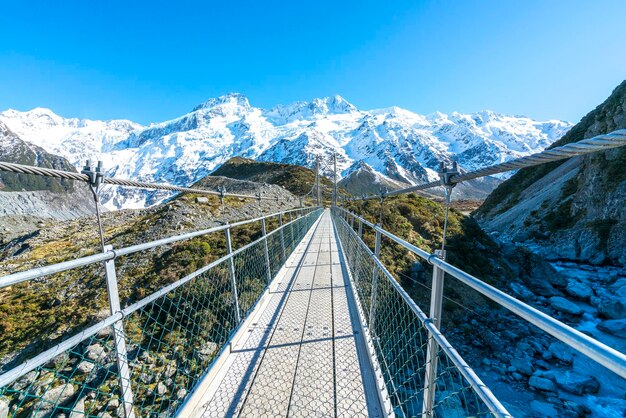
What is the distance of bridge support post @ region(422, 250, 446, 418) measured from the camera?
62.4 inches

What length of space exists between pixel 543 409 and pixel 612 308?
717 cm

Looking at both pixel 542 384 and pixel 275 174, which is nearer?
pixel 542 384

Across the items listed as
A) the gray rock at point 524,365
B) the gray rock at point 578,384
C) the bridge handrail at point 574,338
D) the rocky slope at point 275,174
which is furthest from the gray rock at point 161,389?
the rocky slope at point 275,174

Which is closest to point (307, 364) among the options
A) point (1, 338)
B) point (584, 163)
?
point (1, 338)

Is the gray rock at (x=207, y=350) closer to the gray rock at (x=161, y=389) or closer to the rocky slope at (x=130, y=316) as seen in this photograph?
the rocky slope at (x=130, y=316)

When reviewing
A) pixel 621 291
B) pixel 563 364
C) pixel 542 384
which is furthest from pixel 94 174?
pixel 621 291

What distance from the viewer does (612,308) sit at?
11180mm

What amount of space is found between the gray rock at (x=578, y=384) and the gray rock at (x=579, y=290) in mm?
6838

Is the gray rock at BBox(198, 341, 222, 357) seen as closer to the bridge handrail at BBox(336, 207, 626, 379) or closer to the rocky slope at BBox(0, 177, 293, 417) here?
the rocky slope at BBox(0, 177, 293, 417)

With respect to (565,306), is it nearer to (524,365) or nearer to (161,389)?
(524,365)

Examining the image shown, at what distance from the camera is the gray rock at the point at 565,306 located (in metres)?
11.7

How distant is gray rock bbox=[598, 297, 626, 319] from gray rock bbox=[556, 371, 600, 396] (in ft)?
16.5

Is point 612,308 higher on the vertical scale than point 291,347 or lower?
lower

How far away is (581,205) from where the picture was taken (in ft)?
68.8
